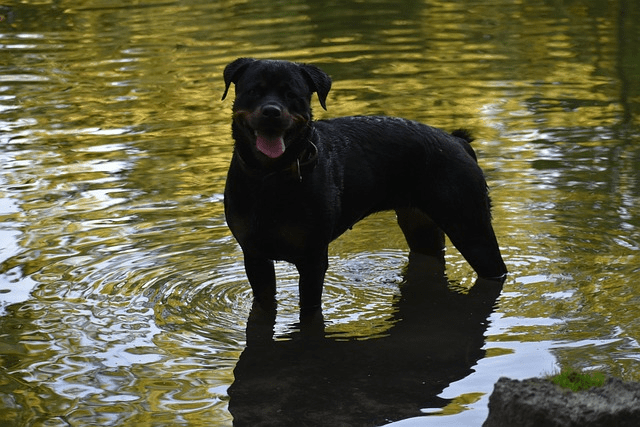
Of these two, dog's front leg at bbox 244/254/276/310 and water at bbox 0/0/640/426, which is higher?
dog's front leg at bbox 244/254/276/310

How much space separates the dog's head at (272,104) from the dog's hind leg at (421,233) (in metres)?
2.04

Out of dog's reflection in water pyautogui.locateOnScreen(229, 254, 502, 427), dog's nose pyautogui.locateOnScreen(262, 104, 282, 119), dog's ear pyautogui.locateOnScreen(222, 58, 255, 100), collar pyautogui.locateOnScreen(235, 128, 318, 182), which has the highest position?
dog's ear pyautogui.locateOnScreen(222, 58, 255, 100)

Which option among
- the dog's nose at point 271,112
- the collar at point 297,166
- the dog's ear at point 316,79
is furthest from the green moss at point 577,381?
the dog's ear at point 316,79

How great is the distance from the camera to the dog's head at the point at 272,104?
6.43 m

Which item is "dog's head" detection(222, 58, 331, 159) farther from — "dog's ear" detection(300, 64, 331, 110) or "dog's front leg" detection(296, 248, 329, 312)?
"dog's front leg" detection(296, 248, 329, 312)

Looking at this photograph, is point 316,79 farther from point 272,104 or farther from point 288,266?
point 288,266

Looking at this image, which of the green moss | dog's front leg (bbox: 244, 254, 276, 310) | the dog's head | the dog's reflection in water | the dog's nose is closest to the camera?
the green moss

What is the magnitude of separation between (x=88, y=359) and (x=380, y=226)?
3.29m

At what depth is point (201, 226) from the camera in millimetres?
9336

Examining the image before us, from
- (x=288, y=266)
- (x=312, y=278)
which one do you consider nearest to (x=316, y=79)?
(x=312, y=278)

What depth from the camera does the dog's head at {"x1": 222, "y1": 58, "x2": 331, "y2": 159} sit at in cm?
643

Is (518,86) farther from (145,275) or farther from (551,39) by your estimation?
(145,275)

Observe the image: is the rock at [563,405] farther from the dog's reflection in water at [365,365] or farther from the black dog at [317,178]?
the black dog at [317,178]

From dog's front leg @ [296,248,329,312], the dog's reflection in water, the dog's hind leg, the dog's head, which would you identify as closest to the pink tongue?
the dog's head
